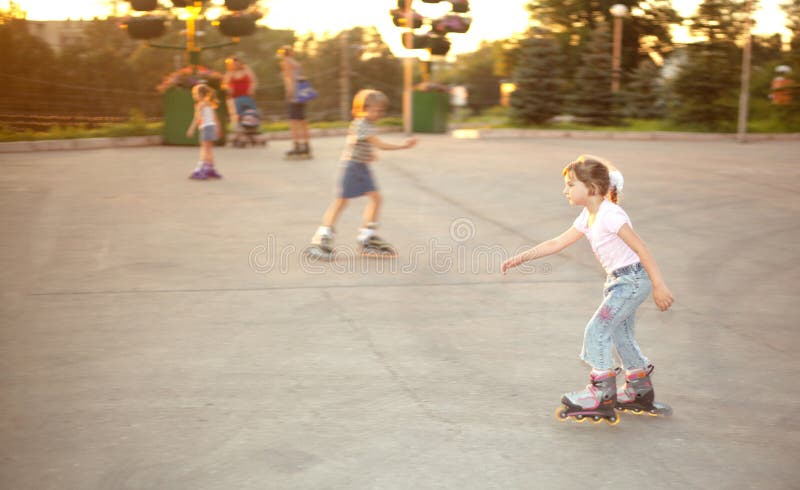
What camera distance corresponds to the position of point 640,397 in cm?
475

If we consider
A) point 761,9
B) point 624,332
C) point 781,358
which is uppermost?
point 761,9

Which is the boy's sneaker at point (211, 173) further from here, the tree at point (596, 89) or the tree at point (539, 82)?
the tree at point (596, 89)

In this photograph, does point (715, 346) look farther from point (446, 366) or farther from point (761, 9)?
point (761, 9)

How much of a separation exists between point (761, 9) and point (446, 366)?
23634mm

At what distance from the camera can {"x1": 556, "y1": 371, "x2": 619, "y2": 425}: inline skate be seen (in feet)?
15.2

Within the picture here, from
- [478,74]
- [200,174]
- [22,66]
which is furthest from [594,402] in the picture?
[478,74]

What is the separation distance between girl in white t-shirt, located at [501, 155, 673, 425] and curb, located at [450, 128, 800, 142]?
19.2 meters

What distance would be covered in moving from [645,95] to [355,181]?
897 inches

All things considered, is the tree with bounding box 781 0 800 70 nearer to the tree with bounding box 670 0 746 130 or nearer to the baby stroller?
the tree with bounding box 670 0 746 130

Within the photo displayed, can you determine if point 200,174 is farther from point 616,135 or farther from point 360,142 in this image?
point 616,135

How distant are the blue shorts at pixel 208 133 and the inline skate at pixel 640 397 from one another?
9.62m

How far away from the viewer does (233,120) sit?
19.0m

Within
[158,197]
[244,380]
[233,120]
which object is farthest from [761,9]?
[244,380]

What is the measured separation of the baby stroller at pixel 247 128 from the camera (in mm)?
19031
